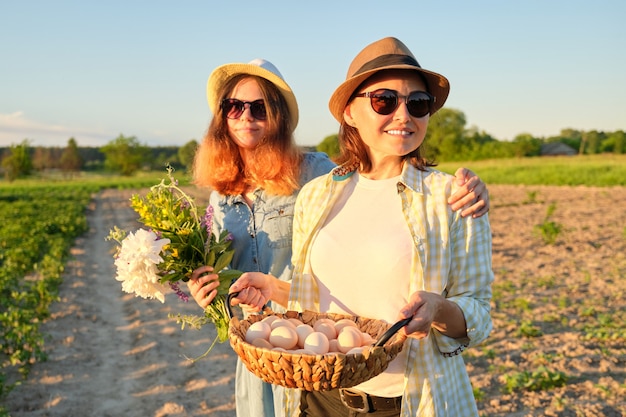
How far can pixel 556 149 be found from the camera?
74.1 m

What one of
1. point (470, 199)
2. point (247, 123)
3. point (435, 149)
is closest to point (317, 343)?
point (470, 199)

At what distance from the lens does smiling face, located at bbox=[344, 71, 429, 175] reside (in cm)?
199

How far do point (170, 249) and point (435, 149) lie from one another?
75.5 meters

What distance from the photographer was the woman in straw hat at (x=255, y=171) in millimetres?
2859

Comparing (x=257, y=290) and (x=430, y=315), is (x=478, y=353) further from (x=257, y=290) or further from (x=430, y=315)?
(x=430, y=315)

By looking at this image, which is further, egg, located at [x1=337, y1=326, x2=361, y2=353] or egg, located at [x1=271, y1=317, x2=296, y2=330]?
egg, located at [x1=271, y1=317, x2=296, y2=330]

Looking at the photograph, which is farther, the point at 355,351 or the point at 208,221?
the point at 208,221

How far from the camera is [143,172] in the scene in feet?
365

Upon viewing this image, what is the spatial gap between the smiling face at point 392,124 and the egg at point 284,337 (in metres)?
0.69

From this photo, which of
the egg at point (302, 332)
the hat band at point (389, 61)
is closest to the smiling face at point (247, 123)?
the hat band at point (389, 61)

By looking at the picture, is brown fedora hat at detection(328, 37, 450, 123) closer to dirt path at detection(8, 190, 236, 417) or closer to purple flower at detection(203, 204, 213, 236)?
purple flower at detection(203, 204, 213, 236)

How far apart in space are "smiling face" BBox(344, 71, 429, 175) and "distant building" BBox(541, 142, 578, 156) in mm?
77139

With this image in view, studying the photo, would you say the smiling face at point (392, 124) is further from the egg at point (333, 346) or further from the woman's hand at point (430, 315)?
the egg at point (333, 346)

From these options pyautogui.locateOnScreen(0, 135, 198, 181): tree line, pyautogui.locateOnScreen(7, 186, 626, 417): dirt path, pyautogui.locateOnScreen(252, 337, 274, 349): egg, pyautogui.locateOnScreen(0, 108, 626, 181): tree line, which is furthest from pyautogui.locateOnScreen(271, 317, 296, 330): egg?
pyautogui.locateOnScreen(0, 135, 198, 181): tree line
